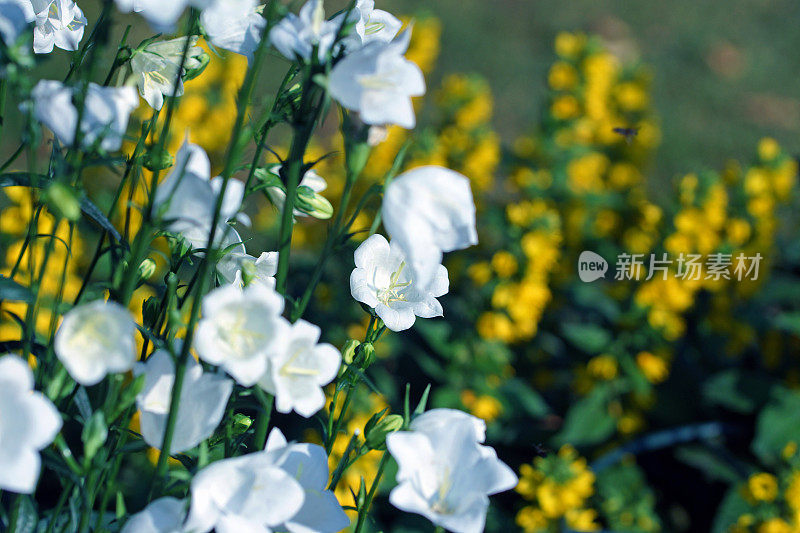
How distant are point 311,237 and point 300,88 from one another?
5.96 feet

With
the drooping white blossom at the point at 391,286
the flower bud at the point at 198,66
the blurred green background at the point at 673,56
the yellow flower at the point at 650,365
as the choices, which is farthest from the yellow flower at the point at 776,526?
the blurred green background at the point at 673,56

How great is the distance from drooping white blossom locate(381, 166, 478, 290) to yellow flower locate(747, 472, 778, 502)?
→ 1.23 metres

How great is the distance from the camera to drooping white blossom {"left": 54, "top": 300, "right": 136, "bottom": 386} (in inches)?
15.6

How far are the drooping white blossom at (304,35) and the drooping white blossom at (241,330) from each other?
15 centimetres

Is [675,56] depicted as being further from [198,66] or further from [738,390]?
[198,66]

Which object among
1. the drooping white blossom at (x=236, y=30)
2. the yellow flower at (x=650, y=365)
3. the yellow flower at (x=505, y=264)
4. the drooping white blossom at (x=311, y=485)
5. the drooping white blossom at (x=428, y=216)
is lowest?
the yellow flower at (x=650, y=365)

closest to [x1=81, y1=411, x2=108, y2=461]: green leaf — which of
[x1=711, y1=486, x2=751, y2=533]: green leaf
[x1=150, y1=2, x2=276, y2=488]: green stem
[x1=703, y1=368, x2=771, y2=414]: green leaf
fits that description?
[x1=150, y1=2, x2=276, y2=488]: green stem

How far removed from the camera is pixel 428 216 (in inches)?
19.1

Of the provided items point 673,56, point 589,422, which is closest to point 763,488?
point 589,422

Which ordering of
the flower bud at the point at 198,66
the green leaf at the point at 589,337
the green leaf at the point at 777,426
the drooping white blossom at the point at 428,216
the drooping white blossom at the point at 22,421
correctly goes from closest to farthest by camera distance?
the drooping white blossom at the point at 22,421 → the drooping white blossom at the point at 428,216 → the flower bud at the point at 198,66 → the green leaf at the point at 777,426 → the green leaf at the point at 589,337

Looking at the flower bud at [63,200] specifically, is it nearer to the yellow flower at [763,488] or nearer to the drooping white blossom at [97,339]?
the drooping white blossom at [97,339]

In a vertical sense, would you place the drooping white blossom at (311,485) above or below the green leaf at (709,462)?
above

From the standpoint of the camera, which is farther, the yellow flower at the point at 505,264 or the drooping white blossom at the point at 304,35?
the yellow flower at the point at 505,264

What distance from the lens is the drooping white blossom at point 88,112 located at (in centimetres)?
43
